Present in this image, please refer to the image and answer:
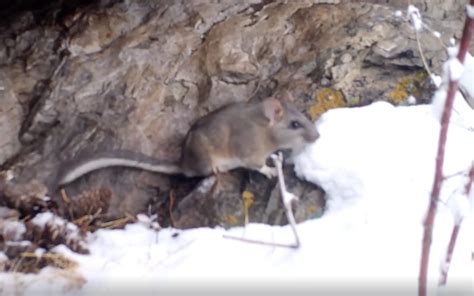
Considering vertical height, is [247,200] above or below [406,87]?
below

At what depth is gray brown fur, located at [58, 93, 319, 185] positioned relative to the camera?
5.39 meters

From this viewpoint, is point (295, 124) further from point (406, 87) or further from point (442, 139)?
point (442, 139)

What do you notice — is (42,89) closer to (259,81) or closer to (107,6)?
(107,6)

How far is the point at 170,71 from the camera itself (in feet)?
19.6

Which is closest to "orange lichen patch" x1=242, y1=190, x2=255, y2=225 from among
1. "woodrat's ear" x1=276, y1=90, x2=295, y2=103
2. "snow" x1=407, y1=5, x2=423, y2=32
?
"woodrat's ear" x1=276, y1=90, x2=295, y2=103

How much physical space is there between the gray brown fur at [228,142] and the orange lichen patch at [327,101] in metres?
0.17

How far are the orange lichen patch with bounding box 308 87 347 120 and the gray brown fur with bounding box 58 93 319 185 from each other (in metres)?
0.17

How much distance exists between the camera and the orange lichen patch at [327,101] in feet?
18.5

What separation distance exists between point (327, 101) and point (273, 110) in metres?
0.43

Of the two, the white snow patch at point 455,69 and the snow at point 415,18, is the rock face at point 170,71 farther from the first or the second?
the white snow patch at point 455,69

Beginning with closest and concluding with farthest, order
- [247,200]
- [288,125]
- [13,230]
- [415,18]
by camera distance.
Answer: [415,18], [13,230], [247,200], [288,125]

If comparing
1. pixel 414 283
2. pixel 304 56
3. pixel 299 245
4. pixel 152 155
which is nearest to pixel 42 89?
pixel 152 155

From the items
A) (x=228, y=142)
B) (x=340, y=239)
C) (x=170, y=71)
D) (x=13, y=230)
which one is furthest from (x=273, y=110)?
(x=13, y=230)

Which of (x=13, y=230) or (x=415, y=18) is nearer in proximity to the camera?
(x=415, y=18)
